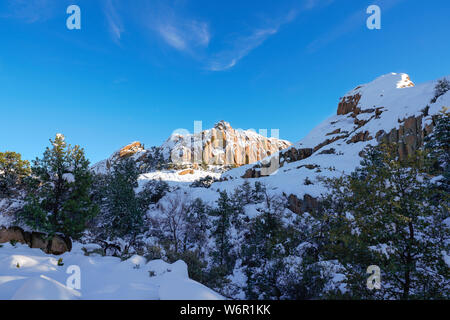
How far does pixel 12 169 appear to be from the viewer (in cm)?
2948

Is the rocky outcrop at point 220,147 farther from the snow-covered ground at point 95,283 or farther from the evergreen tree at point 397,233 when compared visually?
the evergreen tree at point 397,233

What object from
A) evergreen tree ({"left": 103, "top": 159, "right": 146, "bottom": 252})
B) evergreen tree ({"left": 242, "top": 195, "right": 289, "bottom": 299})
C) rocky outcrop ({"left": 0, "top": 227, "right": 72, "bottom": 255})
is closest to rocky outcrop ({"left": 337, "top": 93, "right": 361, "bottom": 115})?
evergreen tree ({"left": 242, "top": 195, "right": 289, "bottom": 299})

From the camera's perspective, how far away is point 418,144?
2855 cm

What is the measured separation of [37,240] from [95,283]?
35.5ft

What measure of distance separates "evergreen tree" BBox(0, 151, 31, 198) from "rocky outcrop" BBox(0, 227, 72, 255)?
19248 mm

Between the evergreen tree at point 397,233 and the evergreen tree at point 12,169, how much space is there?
3759cm

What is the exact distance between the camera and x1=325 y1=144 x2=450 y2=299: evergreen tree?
17.4ft

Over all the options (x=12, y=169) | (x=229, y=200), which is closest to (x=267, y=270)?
(x=229, y=200)

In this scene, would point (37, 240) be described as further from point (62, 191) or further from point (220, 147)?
point (220, 147)

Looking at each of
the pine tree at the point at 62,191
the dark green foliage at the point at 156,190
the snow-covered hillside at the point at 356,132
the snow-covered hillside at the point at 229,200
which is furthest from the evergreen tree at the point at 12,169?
the snow-covered hillside at the point at 356,132

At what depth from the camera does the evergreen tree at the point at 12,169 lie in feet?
85.3

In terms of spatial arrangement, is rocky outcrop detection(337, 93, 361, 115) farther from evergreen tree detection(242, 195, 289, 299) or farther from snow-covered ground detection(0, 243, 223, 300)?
snow-covered ground detection(0, 243, 223, 300)
